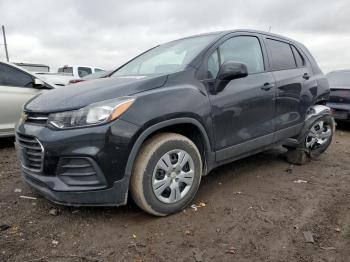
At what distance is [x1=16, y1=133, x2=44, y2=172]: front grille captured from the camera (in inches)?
115

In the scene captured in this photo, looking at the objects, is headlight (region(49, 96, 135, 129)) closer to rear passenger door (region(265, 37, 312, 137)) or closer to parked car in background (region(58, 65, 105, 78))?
rear passenger door (region(265, 37, 312, 137))

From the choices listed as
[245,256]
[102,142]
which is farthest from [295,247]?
[102,142]

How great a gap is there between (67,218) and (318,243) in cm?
219

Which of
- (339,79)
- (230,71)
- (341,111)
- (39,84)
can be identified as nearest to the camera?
(230,71)

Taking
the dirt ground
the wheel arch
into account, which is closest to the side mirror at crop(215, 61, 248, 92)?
the wheel arch

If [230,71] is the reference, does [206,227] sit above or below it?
below

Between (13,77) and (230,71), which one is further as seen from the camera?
(13,77)

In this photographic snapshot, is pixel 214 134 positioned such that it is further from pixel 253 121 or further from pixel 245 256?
pixel 245 256

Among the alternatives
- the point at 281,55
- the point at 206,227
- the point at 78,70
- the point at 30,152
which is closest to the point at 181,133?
the point at 206,227

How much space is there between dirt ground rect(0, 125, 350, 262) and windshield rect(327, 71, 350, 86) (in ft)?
15.3

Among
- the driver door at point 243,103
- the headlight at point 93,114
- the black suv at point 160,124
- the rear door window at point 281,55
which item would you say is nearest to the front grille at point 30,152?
the black suv at point 160,124

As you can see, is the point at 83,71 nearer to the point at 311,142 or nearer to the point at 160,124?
the point at 311,142

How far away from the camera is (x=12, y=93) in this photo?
19.0ft

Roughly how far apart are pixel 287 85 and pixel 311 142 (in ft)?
3.57
